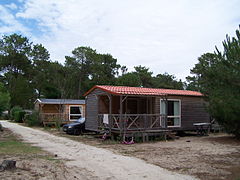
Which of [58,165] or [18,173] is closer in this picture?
[18,173]

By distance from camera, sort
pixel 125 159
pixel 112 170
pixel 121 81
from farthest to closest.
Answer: pixel 121 81, pixel 125 159, pixel 112 170

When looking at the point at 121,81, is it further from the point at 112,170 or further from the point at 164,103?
the point at 112,170

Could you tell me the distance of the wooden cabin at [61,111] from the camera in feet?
84.0

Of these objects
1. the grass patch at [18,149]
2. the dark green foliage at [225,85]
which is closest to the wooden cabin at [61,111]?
the grass patch at [18,149]

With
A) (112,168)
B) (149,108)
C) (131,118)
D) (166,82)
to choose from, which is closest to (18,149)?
(112,168)

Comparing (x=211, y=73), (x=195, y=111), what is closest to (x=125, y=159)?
(x=211, y=73)

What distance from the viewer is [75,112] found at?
2678 centimetres

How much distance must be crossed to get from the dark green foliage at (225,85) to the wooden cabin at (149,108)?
1848 mm

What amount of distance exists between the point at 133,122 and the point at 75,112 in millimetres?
13495

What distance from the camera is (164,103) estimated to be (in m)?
16.8

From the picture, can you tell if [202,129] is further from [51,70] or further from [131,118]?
[51,70]

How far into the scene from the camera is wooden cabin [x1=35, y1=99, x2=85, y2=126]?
2559cm

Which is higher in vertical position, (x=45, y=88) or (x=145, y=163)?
(x=45, y=88)

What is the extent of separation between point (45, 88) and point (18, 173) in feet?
136
